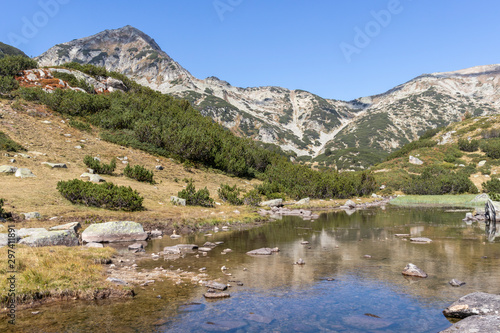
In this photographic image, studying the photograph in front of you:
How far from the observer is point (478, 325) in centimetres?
704

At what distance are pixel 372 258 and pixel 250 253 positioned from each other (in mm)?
6202

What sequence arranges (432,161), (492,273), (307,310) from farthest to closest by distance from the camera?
(432,161) < (492,273) < (307,310)

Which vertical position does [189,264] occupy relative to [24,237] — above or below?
below

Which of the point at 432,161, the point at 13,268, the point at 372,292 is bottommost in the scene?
the point at 372,292

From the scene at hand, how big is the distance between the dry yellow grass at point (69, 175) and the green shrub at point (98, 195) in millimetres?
756

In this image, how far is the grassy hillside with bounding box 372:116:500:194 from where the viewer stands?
7369 cm

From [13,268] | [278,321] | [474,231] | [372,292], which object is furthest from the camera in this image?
[474,231]

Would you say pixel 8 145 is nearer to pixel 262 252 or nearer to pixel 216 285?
pixel 262 252

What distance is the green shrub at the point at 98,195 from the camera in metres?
24.3

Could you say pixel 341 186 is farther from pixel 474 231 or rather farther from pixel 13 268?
pixel 13 268

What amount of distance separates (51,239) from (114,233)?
4091 mm

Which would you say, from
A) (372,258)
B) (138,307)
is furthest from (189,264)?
(372,258)

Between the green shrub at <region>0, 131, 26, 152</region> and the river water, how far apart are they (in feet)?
77.2

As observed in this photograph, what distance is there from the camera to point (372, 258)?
51.8 ft
